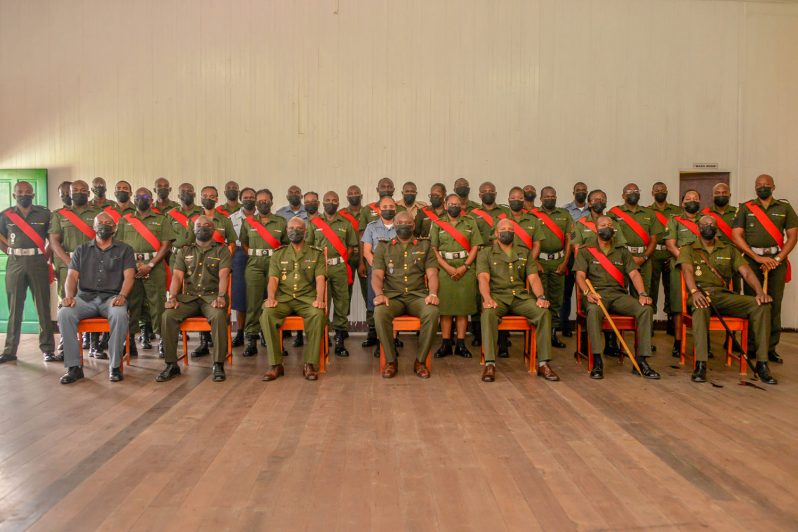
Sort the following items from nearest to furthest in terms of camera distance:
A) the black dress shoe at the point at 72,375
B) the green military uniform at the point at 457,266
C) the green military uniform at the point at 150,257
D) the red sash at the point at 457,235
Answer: the black dress shoe at the point at 72,375, the green military uniform at the point at 457,266, the red sash at the point at 457,235, the green military uniform at the point at 150,257

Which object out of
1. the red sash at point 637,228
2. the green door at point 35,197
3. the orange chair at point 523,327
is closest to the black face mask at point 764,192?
the red sash at point 637,228

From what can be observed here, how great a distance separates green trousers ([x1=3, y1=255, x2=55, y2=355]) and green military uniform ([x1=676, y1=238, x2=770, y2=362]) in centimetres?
564

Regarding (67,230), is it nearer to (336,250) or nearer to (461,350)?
(336,250)

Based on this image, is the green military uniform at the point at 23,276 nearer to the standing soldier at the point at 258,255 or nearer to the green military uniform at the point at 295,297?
the standing soldier at the point at 258,255

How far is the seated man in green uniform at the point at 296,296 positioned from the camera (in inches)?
173

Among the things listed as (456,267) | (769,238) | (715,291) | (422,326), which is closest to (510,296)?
(456,267)

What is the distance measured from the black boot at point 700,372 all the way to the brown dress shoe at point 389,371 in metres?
2.36

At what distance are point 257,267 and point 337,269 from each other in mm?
777

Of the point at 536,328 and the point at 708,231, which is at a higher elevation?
the point at 708,231

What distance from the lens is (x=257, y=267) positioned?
5.34 meters

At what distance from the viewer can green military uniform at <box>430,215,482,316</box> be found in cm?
499

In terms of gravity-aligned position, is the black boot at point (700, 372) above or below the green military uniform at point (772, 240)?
below

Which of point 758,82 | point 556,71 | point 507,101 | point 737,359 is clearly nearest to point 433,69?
point 507,101

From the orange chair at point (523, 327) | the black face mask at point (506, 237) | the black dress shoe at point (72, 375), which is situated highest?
the black face mask at point (506, 237)
